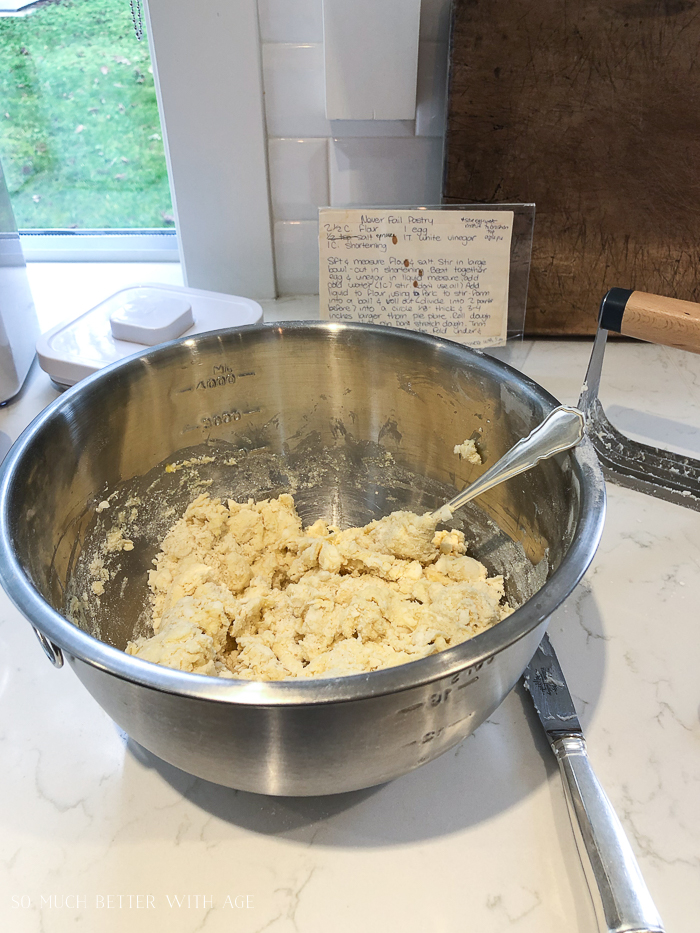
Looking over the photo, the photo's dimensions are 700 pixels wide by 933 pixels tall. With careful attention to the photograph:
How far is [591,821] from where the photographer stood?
503 mm

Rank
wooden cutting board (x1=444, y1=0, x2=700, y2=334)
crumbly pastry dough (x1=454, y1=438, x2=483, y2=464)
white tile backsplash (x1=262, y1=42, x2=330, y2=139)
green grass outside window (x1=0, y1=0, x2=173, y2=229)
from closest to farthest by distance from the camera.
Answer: crumbly pastry dough (x1=454, y1=438, x2=483, y2=464)
wooden cutting board (x1=444, y1=0, x2=700, y2=334)
white tile backsplash (x1=262, y1=42, x2=330, y2=139)
green grass outside window (x1=0, y1=0, x2=173, y2=229)

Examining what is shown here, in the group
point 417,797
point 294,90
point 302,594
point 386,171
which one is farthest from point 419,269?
point 417,797

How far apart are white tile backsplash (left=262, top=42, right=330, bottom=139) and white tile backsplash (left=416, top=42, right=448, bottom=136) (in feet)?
0.49

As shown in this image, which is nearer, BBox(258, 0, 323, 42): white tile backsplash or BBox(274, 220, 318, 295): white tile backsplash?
BBox(258, 0, 323, 42): white tile backsplash

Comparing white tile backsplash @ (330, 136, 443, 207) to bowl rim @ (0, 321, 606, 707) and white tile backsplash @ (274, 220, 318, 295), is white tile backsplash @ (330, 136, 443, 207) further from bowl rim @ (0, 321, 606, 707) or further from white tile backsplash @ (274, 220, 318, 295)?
bowl rim @ (0, 321, 606, 707)

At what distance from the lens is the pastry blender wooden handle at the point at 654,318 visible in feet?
2.53

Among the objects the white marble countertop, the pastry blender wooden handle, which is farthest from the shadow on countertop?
the pastry blender wooden handle

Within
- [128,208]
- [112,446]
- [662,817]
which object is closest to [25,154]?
[128,208]

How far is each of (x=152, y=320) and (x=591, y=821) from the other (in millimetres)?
820

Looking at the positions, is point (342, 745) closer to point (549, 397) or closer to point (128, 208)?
point (549, 397)

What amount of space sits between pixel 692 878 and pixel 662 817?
0.05 meters

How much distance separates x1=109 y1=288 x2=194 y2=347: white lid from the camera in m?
A: 0.97

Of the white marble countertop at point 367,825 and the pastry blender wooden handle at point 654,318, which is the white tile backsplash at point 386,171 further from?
the white marble countertop at point 367,825

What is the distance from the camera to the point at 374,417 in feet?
2.76
